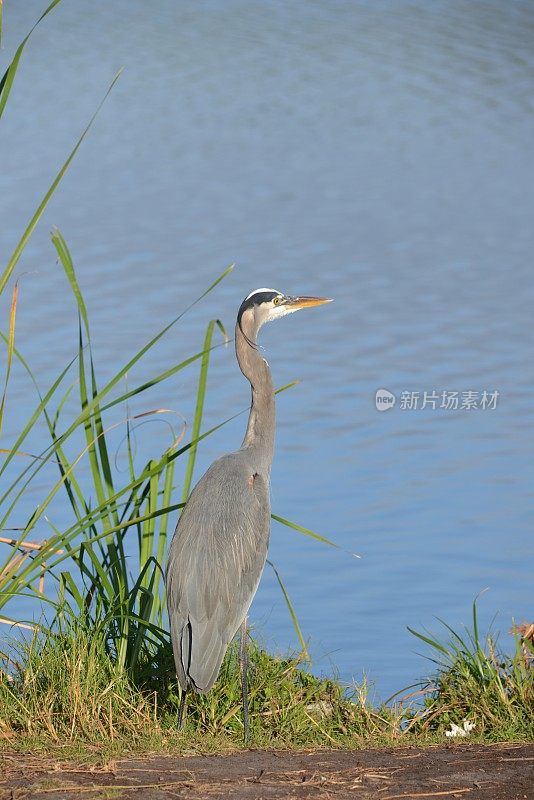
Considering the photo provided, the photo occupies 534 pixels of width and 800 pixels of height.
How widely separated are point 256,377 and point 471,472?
4.06 meters

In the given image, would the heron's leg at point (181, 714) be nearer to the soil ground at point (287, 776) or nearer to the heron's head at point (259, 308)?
the soil ground at point (287, 776)

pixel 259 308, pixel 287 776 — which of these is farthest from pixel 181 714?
pixel 259 308

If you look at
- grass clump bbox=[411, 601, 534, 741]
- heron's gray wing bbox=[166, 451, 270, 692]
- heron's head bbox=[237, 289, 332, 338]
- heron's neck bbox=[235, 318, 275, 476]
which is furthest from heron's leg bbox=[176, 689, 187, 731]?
heron's head bbox=[237, 289, 332, 338]

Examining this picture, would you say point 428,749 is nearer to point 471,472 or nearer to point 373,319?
point 471,472

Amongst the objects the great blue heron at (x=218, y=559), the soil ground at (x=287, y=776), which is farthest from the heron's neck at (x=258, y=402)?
the soil ground at (x=287, y=776)

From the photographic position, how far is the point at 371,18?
3450 cm

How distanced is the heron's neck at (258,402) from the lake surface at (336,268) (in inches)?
42.0

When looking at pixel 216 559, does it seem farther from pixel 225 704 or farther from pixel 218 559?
pixel 225 704

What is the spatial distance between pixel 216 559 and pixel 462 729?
1.10 m

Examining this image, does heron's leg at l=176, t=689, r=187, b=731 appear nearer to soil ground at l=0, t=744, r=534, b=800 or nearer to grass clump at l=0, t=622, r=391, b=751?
grass clump at l=0, t=622, r=391, b=751

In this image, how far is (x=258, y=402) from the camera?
6.02m

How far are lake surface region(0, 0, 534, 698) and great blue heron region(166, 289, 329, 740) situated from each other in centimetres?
101

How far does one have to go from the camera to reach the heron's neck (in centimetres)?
595

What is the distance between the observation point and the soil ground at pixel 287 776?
433 centimetres
